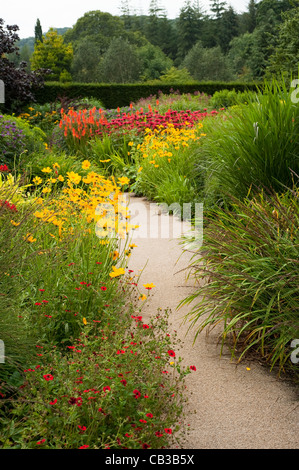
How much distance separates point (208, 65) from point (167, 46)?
34.8ft

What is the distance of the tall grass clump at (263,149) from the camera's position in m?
4.46

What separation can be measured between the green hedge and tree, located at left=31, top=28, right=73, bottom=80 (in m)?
21.6

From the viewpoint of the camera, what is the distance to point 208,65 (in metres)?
38.5

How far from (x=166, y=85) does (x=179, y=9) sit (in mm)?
29869

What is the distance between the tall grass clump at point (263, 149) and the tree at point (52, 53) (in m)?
37.5

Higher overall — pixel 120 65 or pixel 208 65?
pixel 208 65

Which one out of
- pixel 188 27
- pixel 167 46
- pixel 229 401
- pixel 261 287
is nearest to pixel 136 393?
pixel 229 401

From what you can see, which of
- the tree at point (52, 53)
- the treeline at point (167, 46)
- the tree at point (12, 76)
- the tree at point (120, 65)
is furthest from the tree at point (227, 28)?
the tree at point (12, 76)

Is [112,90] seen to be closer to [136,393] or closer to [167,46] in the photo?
[136,393]

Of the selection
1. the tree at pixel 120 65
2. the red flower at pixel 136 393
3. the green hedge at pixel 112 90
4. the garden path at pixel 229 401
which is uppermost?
the tree at pixel 120 65

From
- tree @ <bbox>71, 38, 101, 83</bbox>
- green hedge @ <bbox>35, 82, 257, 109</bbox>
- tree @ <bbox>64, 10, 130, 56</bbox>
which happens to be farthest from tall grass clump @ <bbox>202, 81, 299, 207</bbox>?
tree @ <bbox>64, 10, 130, 56</bbox>

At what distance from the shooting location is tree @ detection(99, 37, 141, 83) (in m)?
39.2

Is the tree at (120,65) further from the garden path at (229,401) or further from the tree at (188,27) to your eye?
the garden path at (229,401)
